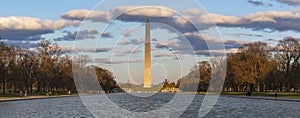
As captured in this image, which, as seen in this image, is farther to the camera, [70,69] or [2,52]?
[70,69]

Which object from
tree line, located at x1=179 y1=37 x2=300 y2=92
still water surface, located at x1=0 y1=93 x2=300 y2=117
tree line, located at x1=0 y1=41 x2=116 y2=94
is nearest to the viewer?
still water surface, located at x1=0 y1=93 x2=300 y2=117

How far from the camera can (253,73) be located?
9931 cm

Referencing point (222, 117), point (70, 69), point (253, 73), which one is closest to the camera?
point (222, 117)

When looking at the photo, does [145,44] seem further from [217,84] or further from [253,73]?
[217,84]

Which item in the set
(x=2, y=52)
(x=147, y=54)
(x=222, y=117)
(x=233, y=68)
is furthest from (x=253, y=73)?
(x=222, y=117)

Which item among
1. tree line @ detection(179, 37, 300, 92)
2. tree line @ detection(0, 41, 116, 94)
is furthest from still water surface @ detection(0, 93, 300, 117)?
tree line @ detection(179, 37, 300, 92)

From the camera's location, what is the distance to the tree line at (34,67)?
78.2 metres

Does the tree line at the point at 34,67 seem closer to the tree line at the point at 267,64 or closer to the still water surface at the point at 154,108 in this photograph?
the still water surface at the point at 154,108

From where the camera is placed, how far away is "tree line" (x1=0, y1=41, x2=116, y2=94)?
7819cm

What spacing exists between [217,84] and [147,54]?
1467 inches

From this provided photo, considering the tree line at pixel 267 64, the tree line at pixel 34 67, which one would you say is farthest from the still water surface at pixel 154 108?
the tree line at pixel 267 64

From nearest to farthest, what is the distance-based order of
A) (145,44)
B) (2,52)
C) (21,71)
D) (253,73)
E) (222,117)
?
(222,117)
(2,52)
(21,71)
(145,44)
(253,73)

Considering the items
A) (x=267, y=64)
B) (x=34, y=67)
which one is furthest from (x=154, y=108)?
(x=267, y=64)

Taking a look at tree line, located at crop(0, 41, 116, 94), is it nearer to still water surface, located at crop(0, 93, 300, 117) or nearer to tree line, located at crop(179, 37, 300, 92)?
still water surface, located at crop(0, 93, 300, 117)
